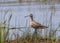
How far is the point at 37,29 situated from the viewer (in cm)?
615

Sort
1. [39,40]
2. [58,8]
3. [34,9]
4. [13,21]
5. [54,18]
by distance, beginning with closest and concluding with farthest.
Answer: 1. [39,40]
2. [13,21]
3. [54,18]
4. [34,9]
5. [58,8]

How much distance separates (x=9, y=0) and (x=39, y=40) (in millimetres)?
4464

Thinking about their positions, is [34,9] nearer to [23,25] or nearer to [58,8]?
[58,8]

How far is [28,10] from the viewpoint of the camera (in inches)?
316

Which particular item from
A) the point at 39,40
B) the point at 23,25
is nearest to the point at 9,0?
the point at 23,25

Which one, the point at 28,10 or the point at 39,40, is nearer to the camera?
the point at 39,40

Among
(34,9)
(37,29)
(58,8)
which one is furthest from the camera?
(58,8)

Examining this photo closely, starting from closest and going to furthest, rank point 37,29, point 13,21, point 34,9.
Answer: point 37,29 → point 13,21 → point 34,9

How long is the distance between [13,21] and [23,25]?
0.45 m

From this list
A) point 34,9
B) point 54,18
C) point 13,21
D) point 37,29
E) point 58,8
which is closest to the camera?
point 37,29

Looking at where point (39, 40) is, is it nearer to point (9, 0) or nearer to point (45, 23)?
point (45, 23)

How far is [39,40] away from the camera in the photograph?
5.65 meters

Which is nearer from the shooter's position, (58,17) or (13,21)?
(13,21)

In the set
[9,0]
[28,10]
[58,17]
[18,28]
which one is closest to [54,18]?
[58,17]
